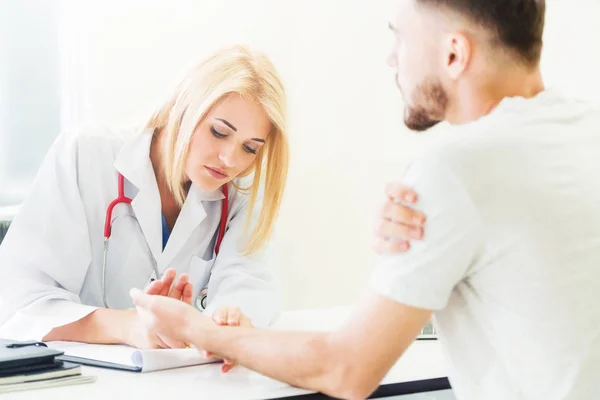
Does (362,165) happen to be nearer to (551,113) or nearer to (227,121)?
(227,121)

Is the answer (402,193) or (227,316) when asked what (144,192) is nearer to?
(227,316)

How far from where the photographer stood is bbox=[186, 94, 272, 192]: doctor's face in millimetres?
1689

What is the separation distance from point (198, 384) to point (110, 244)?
61cm

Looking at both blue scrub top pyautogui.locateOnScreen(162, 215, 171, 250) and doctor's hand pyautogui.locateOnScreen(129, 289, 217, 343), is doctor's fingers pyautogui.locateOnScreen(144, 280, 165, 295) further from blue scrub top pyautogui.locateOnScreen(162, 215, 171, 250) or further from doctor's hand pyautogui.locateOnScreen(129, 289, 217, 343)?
blue scrub top pyautogui.locateOnScreen(162, 215, 171, 250)

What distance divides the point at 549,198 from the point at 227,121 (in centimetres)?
87

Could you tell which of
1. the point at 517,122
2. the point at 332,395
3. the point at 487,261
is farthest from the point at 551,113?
the point at 332,395

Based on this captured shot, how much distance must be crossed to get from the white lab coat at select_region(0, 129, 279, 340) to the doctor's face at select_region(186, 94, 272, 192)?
0.09 metres

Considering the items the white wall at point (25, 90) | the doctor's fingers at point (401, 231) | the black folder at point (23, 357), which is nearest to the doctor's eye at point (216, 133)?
the black folder at point (23, 357)

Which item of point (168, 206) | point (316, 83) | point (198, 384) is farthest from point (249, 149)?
point (316, 83)

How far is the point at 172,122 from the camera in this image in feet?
5.75

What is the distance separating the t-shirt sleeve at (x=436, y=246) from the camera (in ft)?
3.19

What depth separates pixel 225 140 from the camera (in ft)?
5.63

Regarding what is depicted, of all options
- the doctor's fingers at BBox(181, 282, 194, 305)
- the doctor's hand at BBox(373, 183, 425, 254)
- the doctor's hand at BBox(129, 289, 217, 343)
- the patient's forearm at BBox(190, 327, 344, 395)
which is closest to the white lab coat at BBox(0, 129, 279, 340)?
the doctor's fingers at BBox(181, 282, 194, 305)

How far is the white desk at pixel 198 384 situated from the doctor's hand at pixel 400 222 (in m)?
0.28
